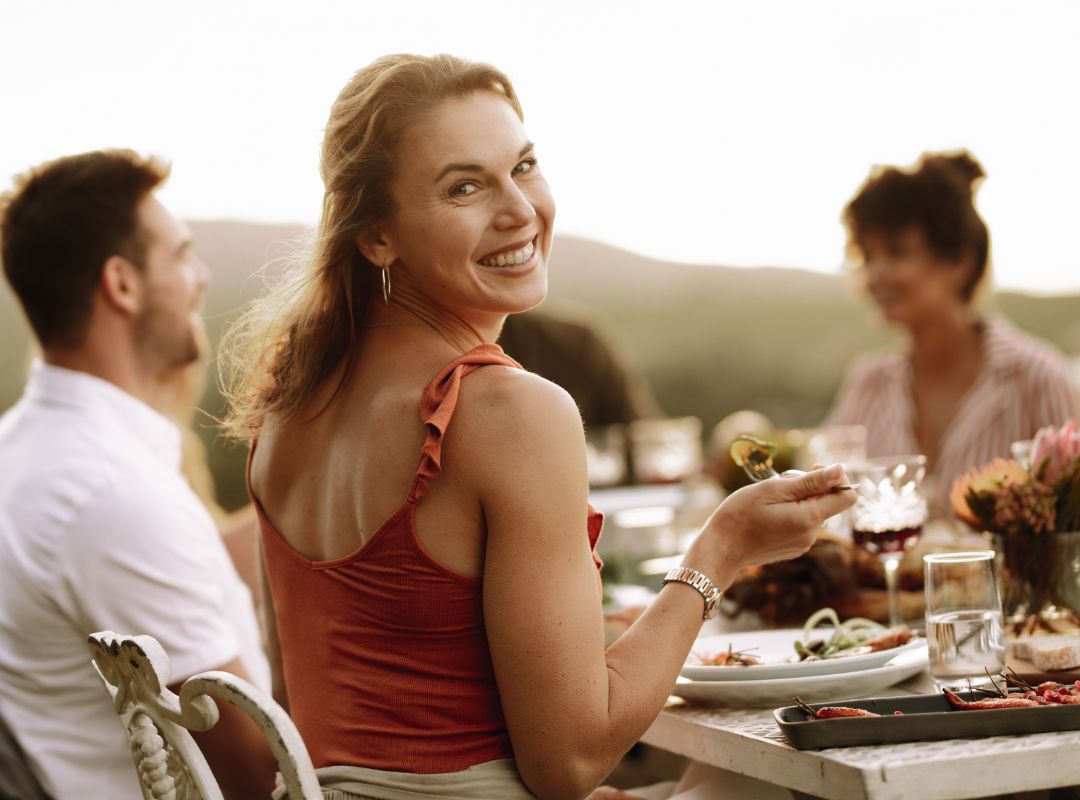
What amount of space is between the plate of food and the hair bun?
7.46ft

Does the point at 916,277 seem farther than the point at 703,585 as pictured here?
Yes

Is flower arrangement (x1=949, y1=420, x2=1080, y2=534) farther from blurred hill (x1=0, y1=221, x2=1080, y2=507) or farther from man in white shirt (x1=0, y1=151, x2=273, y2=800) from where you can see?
blurred hill (x1=0, y1=221, x2=1080, y2=507)

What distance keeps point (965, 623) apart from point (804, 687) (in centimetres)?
21

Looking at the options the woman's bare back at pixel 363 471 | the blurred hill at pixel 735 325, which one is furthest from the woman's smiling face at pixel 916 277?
the blurred hill at pixel 735 325

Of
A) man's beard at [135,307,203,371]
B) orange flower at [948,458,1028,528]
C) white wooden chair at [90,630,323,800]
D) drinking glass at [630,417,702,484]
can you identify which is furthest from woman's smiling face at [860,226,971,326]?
white wooden chair at [90,630,323,800]

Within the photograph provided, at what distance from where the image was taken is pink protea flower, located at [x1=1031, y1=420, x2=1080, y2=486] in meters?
1.78

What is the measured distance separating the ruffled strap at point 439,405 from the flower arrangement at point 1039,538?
83 centimetres

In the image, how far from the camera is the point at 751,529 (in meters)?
1.46

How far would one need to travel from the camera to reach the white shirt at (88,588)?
6.65ft

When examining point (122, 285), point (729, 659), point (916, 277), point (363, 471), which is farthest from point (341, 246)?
point (916, 277)

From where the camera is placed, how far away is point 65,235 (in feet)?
8.05

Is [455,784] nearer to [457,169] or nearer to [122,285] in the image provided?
[457,169]

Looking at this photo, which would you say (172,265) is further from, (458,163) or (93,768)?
(458,163)

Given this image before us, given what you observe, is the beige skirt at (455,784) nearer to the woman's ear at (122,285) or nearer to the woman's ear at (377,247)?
the woman's ear at (377,247)
